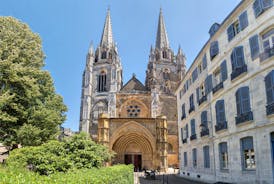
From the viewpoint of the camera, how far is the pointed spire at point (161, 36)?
168ft

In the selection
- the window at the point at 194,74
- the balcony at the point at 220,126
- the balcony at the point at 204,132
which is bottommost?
the balcony at the point at 204,132

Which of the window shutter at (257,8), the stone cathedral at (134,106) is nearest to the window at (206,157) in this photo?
the window shutter at (257,8)

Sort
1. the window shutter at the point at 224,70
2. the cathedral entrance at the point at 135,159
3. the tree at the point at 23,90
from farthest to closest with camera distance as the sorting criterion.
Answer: the cathedral entrance at the point at 135,159, the tree at the point at 23,90, the window shutter at the point at 224,70

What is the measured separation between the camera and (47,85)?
17.5 meters

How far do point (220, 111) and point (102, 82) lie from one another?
3380 cm

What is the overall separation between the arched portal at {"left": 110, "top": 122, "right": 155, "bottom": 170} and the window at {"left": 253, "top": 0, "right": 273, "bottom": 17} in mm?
18401

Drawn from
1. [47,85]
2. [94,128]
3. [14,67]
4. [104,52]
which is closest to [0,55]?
[14,67]

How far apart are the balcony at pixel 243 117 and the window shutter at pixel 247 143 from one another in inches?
33.8

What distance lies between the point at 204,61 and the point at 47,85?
12.5 meters

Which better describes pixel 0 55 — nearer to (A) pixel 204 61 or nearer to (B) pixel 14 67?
(B) pixel 14 67

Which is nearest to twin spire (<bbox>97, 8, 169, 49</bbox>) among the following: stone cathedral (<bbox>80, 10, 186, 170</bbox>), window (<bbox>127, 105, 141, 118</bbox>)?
stone cathedral (<bbox>80, 10, 186, 170</bbox>)

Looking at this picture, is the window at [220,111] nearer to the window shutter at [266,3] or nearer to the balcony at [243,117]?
the balcony at [243,117]

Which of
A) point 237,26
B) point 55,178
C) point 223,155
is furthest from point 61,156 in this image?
point 237,26

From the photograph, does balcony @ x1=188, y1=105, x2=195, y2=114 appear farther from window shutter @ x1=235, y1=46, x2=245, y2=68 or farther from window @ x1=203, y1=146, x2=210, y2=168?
window shutter @ x1=235, y1=46, x2=245, y2=68
